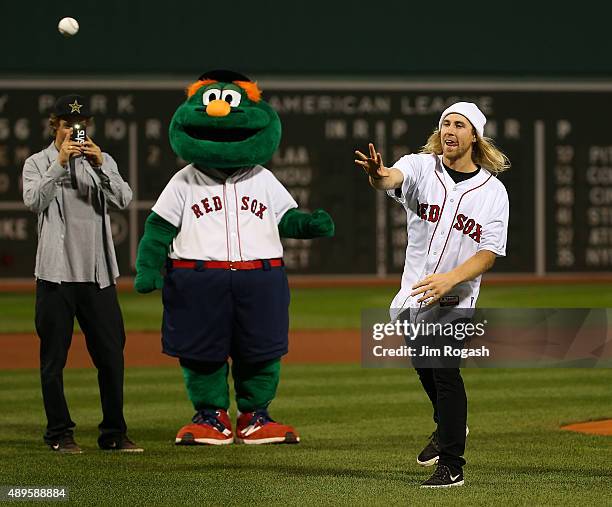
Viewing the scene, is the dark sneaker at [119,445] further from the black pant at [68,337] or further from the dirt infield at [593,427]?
the dirt infield at [593,427]

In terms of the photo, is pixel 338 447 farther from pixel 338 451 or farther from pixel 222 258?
pixel 222 258

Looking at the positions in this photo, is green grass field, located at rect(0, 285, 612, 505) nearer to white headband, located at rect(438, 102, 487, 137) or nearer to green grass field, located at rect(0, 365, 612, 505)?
green grass field, located at rect(0, 365, 612, 505)

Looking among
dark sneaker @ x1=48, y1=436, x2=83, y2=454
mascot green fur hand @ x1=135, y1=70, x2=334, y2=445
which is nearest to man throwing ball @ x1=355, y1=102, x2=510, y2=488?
mascot green fur hand @ x1=135, y1=70, x2=334, y2=445

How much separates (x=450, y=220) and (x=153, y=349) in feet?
25.2

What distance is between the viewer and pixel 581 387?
10.1 meters

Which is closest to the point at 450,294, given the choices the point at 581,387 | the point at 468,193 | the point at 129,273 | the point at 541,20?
the point at 468,193

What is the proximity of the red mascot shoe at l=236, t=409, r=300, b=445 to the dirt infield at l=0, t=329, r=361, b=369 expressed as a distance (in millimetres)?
4728

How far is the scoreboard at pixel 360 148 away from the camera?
59.0ft

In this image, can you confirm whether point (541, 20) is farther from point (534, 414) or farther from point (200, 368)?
point (200, 368)

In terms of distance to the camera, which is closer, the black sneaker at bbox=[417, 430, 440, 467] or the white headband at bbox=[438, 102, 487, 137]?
the white headband at bbox=[438, 102, 487, 137]

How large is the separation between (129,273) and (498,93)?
5.69m

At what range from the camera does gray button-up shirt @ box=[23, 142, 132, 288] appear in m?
6.88

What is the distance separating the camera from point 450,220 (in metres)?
5.76

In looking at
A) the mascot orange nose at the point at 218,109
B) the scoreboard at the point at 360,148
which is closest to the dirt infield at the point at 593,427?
the mascot orange nose at the point at 218,109
